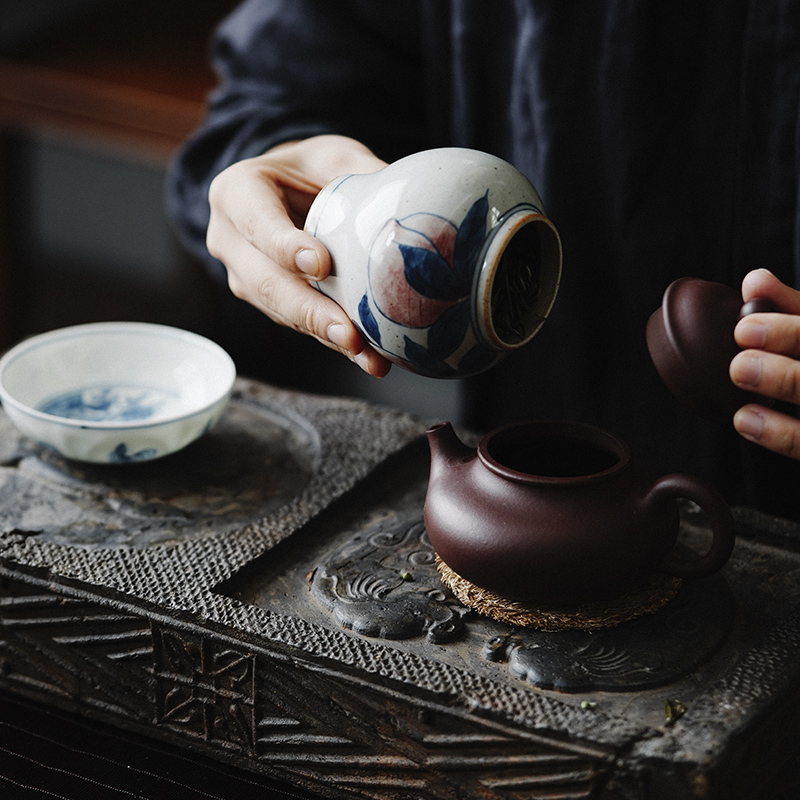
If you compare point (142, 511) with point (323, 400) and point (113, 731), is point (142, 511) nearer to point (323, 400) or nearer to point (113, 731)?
point (113, 731)

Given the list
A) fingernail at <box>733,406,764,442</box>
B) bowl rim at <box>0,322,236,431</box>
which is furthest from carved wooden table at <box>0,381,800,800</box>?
fingernail at <box>733,406,764,442</box>

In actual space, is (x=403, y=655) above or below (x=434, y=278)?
below

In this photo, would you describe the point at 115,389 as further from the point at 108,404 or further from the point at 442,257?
the point at 442,257

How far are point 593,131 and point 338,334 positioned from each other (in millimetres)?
689

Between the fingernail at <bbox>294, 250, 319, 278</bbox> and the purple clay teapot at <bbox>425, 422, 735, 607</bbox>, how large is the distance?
0.91 ft

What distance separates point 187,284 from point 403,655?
2.75 m

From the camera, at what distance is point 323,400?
1805 millimetres

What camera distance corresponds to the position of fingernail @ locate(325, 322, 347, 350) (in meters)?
1.19

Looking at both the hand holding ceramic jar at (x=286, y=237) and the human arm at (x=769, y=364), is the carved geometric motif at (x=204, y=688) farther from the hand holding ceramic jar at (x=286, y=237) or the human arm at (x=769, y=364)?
the human arm at (x=769, y=364)

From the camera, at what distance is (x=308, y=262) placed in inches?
45.8

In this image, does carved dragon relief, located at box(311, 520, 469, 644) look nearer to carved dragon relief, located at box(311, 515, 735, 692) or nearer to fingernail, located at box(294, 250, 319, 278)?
carved dragon relief, located at box(311, 515, 735, 692)

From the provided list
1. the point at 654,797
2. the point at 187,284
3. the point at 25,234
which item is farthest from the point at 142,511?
the point at 25,234

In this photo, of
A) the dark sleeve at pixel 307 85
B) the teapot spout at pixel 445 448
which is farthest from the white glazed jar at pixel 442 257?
the dark sleeve at pixel 307 85

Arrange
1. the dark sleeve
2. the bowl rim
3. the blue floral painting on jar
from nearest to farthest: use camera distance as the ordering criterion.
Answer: the blue floral painting on jar < the bowl rim < the dark sleeve
